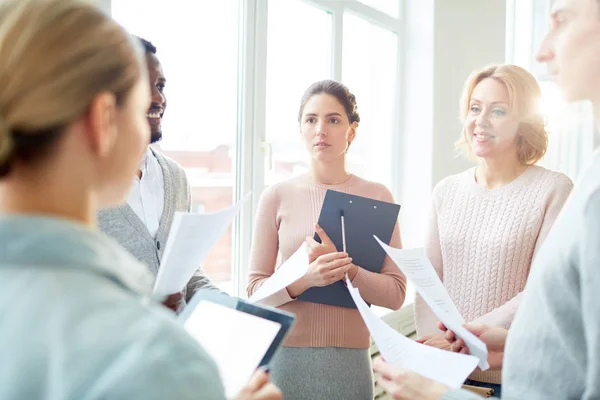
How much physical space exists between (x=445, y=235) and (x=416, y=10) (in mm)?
2758

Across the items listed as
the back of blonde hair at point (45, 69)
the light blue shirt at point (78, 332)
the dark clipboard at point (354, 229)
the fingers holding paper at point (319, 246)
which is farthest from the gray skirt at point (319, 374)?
the back of blonde hair at point (45, 69)

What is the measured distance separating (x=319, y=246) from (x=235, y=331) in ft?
2.13

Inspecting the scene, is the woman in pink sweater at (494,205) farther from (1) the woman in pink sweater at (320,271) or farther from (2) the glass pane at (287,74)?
(2) the glass pane at (287,74)

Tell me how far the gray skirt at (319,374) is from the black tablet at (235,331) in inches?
28.3

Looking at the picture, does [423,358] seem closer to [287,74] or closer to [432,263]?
[432,263]

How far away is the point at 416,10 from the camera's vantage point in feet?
13.4

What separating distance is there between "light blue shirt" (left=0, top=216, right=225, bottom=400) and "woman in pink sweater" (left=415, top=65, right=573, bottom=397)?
4.17 ft

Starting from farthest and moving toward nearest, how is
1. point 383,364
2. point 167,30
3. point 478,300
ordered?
1. point 167,30
2. point 478,300
3. point 383,364

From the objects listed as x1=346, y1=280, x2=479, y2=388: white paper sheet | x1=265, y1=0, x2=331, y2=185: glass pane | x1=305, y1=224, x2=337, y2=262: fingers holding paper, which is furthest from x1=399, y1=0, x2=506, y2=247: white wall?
x1=346, y1=280, x2=479, y2=388: white paper sheet

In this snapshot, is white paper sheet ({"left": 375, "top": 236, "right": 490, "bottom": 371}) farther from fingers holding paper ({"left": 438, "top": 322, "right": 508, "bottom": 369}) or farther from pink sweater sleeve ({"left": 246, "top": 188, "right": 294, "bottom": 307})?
pink sweater sleeve ({"left": 246, "top": 188, "right": 294, "bottom": 307})

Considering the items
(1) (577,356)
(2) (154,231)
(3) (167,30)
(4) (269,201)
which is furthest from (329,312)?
(3) (167,30)

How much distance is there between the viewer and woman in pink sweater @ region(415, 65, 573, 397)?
1.68 meters

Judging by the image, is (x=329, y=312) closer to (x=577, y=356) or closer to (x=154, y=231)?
(x=154, y=231)

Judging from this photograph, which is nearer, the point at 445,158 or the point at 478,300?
the point at 478,300
